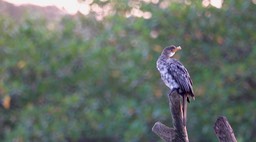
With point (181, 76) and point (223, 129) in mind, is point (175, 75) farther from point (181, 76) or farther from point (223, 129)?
point (223, 129)

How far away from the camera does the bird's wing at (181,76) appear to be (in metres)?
5.22

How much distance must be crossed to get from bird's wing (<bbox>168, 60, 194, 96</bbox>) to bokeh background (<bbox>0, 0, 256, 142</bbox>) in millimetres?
4753

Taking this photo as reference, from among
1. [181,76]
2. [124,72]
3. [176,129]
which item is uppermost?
[124,72]

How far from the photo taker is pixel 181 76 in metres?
5.53

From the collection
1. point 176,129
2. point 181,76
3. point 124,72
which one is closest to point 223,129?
point 176,129

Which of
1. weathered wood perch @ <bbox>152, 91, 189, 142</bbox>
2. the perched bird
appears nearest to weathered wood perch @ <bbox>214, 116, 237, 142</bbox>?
weathered wood perch @ <bbox>152, 91, 189, 142</bbox>

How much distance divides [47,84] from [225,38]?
8.47 feet

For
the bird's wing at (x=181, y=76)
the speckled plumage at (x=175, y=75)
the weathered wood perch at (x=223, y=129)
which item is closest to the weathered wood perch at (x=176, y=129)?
the weathered wood perch at (x=223, y=129)

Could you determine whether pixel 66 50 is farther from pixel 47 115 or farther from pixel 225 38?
pixel 225 38

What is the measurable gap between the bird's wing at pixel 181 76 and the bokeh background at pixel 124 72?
475 centimetres

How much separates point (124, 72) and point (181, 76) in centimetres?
581

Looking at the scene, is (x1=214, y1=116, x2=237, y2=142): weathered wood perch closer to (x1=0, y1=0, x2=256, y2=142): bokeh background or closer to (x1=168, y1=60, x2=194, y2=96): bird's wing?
(x1=168, y1=60, x2=194, y2=96): bird's wing

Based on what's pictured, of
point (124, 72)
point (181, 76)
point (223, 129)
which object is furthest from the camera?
point (124, 72)

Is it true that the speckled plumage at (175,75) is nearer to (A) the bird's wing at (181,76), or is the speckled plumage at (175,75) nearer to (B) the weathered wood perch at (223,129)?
(A) the bird's wing at (181,76)
